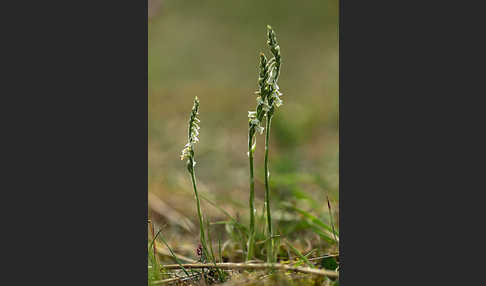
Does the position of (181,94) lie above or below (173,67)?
below

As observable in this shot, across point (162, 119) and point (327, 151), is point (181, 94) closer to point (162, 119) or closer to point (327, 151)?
point (162, 119)

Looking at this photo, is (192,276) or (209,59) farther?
(209,59)

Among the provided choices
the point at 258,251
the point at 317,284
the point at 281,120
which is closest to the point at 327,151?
the point at 281,120

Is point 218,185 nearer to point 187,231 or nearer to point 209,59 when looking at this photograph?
point 187,231

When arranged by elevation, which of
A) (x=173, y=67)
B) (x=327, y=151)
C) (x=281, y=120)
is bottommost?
(x=327, y=151)

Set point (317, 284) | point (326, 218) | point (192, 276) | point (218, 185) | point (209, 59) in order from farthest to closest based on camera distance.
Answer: point (209, 59) < point (218, 185) < point (326, 218) < point (192, 276) < point (317, 284)

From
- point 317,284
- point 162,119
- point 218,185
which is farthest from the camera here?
point 162,119

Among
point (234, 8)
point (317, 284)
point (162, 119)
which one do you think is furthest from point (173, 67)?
point (317, 284)
